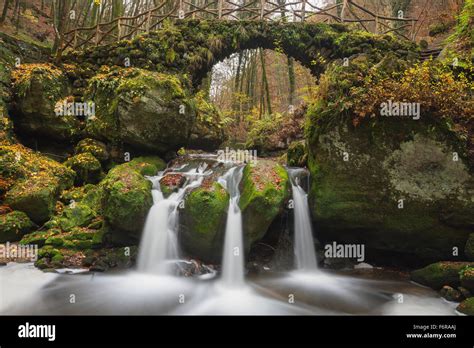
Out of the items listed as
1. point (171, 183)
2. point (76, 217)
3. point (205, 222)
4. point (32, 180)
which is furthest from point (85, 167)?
point (205, 222)

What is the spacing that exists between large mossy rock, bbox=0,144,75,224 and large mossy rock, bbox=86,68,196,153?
1.85 metres

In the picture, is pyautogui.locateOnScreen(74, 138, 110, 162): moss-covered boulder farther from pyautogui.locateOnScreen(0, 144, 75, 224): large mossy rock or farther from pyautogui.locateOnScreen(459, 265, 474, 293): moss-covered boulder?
pyautogui.locateOnScreen(459, 265, 474, 293): moss-covered boulder

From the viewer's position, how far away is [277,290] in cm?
642

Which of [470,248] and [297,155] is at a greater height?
[297,155]

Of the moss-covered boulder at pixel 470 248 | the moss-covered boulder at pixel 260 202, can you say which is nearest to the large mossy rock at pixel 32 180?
the moss-covered boulder at pixel 260 202

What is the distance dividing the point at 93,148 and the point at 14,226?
3364 mm

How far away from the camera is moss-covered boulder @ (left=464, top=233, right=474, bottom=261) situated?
21.0ft

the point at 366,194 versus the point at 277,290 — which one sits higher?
the point at 366,194

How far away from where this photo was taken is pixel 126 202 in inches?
293

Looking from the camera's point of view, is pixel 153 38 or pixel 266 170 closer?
pixel 266 170

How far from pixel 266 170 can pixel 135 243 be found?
3.50m

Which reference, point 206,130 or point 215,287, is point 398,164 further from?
point 206,130
